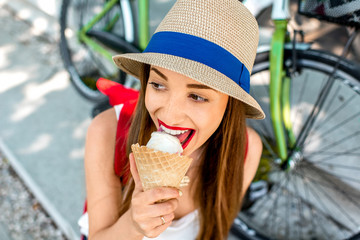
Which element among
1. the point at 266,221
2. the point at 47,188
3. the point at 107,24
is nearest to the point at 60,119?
the point at 47,188

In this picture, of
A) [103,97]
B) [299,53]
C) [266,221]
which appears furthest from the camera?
[103,97]

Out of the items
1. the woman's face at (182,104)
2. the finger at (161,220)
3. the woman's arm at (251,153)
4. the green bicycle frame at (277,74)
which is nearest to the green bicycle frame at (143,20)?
the green bicycle frame at (277,74)

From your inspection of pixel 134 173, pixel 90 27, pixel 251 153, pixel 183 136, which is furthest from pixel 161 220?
pixel 90 27

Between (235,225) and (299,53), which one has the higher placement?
(299,53)

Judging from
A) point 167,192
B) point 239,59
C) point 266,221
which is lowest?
point 266,221

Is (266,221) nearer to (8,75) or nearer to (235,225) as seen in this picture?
(235,225)

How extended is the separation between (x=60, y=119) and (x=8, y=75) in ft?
3.05

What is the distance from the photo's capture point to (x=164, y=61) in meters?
1.04

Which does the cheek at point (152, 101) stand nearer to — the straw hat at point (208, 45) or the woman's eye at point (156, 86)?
the woman's eye at point (156, 86)

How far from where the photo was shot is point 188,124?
3.91 ft

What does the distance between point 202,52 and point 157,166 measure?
1.41ft

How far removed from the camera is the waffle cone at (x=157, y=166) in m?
1.12

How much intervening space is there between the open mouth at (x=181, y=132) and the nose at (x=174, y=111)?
34 mm

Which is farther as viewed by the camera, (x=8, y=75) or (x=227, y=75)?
(x=8, y=75)
